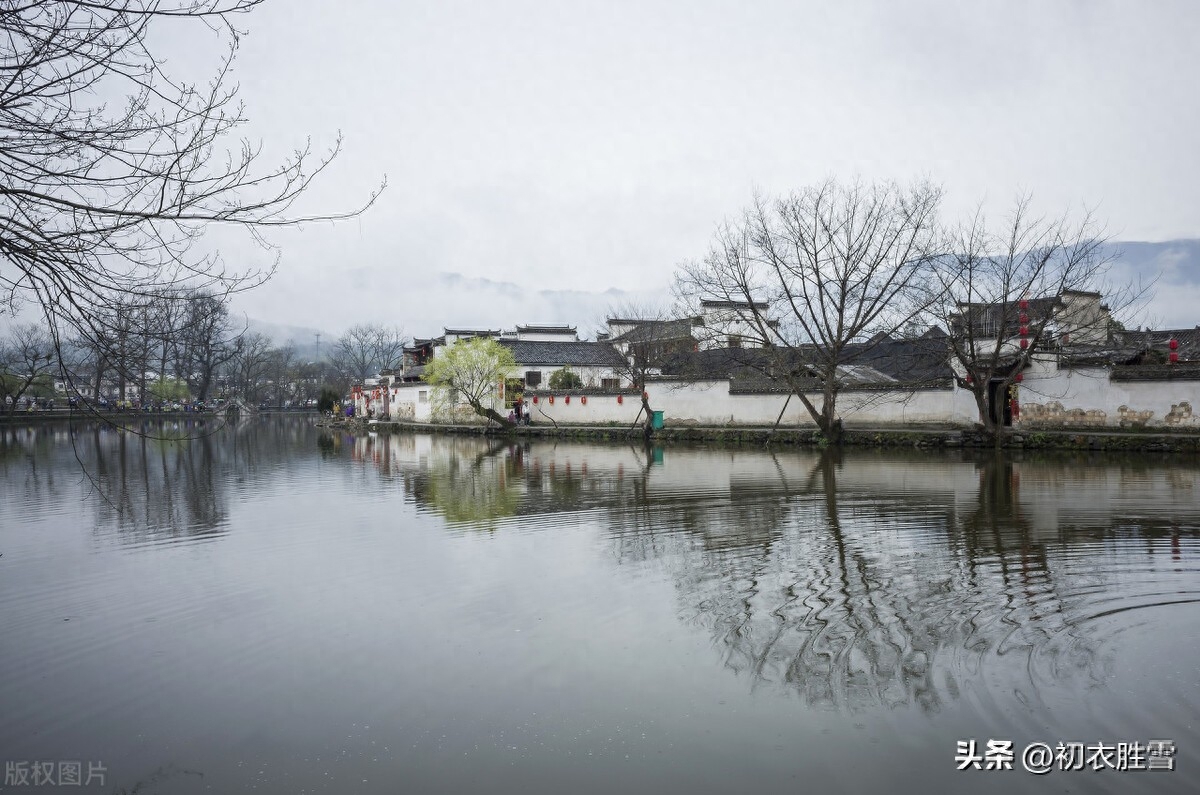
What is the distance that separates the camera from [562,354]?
4238 centimetres

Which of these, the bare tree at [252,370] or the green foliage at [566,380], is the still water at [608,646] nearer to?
the green foliage at [566,380]

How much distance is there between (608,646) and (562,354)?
3766 centimetres

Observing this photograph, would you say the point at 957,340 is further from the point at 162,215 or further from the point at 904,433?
the point at 162,215

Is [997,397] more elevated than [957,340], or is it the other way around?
[957,340]

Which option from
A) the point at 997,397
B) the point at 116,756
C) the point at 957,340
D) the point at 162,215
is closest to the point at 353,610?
the point at 116,756

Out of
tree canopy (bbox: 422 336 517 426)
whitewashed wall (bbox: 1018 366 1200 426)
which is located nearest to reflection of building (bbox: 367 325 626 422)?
tree canopy (bbox: 422 336 517 426)

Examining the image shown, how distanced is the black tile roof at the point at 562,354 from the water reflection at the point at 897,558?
2594 cm

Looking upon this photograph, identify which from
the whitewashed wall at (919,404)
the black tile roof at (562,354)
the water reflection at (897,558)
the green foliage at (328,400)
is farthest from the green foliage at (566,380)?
the green foliage at (328,400)

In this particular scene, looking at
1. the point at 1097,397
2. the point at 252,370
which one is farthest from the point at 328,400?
the point at 1097,397

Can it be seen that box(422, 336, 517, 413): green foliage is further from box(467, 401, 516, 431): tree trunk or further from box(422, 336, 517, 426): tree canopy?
box(467, 401, 516, 431): tree trunk

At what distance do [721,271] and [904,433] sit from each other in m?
6.86

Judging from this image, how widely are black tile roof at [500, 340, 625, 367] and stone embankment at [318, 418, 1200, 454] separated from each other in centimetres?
872

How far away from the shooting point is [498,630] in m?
5.42

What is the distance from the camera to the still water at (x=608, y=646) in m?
3.56
